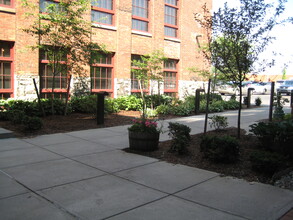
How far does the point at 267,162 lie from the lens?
508cm

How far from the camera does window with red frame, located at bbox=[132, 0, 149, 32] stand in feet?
56.9

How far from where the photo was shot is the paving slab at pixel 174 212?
3572 mm

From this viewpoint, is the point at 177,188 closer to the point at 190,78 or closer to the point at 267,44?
the point at 267,44

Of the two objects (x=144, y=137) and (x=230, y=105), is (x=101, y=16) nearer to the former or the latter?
(x=230, y=105)

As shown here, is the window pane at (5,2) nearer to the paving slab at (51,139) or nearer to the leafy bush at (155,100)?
the paving slab at (51,139)

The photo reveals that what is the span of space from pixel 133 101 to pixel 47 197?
1131 cm

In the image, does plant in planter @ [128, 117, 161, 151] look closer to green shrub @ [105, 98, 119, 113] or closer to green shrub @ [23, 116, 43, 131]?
green shrub @ [23, 116, 43, 131]

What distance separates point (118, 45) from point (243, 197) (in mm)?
13092

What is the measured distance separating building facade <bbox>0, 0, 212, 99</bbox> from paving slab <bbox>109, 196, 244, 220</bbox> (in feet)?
23.2

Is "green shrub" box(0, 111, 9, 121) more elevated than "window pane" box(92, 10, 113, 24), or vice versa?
"window pane" box(92, 10, 113, 24)

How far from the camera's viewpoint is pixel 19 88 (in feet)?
42.2

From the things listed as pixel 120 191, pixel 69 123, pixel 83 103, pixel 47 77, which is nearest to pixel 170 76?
pixel 83 103

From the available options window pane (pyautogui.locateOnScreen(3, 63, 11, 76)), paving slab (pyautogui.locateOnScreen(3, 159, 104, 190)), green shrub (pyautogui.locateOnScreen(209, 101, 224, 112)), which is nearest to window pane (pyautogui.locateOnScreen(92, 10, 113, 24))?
window pane (pyautogui.locateOnScreen(3, 63, 11, 76))

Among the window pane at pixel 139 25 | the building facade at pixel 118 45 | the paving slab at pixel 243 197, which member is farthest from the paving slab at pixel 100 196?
the window pane at pixel 139 25
